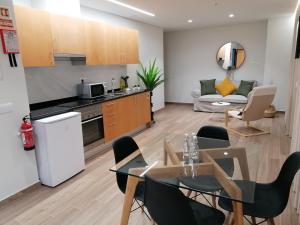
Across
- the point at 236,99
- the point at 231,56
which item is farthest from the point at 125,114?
the point at 231,56

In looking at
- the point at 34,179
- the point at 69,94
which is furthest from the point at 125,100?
the point at 34,179

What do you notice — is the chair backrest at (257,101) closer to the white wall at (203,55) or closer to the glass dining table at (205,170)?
the glass dining table at (205,170)

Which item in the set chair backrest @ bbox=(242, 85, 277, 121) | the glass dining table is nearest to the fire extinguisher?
the glass dining table

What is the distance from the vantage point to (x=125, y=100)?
14.5 ft

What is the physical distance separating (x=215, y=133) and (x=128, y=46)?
10.1ft

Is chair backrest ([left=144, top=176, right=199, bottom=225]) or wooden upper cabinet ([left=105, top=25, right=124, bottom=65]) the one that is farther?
wooden upper cabinet ([left=105, top=25, right=124, bottom=65])

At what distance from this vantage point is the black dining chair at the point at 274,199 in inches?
62.3

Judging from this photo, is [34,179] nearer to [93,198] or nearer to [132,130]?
[93,198]

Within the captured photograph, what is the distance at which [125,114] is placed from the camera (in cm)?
445

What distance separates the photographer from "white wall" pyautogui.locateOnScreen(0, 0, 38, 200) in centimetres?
247

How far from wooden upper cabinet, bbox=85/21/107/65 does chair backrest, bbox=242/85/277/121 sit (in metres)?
2.95

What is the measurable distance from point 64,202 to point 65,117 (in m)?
1.04

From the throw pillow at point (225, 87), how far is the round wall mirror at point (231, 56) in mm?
559

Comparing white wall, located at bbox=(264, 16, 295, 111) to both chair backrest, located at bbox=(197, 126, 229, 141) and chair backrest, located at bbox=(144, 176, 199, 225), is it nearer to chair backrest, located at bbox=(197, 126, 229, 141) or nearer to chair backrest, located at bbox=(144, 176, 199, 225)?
chair backrest, located at bbox=(197, 126, 229, 141)
